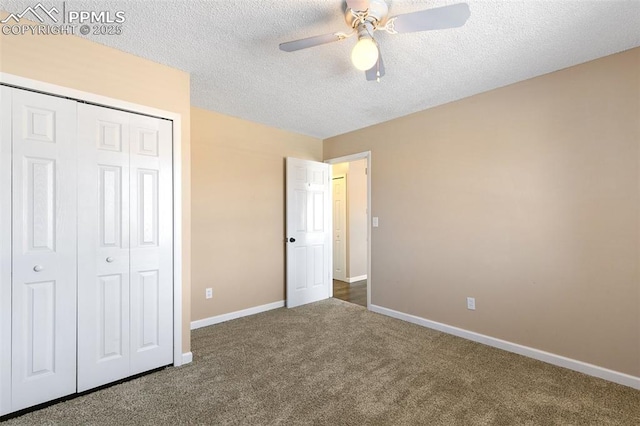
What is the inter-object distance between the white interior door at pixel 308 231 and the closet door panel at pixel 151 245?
1.86m

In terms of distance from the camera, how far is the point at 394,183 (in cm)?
377

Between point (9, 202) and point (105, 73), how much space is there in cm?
107

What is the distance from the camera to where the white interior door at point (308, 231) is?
416cm

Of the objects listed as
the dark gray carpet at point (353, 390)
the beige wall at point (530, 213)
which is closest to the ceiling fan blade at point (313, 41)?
the beige wall at point (530, 213)

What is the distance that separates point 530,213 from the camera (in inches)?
106

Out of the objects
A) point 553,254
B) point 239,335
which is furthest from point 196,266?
point 553,254

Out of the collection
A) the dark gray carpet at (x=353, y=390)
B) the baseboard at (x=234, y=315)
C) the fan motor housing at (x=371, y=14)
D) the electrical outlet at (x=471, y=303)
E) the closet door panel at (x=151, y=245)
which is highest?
the fan motor housing at (x=371, y=14)

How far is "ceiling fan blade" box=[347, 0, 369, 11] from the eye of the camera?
159cm

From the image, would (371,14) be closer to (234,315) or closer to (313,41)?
(313,41)

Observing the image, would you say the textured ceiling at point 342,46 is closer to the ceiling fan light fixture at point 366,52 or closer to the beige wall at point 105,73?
the beige wall at point 105,73

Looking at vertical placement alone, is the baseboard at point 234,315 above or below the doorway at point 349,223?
below

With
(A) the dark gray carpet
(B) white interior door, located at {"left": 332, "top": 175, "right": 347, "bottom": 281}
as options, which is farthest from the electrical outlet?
(B) white interior door, located at {"left": 332, "top": 175, "right": 347, "bottom": 281}

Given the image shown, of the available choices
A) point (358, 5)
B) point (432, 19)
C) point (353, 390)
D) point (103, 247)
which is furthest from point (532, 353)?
point (103, 247)

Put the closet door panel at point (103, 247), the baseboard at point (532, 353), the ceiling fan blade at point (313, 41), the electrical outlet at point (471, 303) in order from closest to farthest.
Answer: the ceiling fan blade at point (313, 41) < the closet door panel at point (103, 247) < the baseboard at point (532, 353) < the electrical outlet at point (471, 303)
